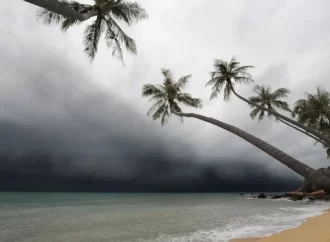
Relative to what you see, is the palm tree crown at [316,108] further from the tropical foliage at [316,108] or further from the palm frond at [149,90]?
the palm frond at [149,90]

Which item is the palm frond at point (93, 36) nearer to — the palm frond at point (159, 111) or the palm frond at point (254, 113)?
the palm frond at point (159, 111)

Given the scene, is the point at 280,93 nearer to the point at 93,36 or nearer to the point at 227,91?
the point at 227,91

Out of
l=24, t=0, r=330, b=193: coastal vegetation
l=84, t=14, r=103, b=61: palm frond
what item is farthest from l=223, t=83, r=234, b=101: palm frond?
l=84, t=14, r=103, b=61: palm frond

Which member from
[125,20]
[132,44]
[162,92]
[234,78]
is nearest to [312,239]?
[132,44]

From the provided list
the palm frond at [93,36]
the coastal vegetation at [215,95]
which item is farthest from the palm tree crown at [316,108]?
the palm frond at [93,36]

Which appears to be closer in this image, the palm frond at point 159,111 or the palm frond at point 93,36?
the palm frond at point 93,36

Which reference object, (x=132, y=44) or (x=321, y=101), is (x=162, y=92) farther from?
(x=321, y=101)

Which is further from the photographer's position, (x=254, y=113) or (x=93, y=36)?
A: (x=254, y=113)

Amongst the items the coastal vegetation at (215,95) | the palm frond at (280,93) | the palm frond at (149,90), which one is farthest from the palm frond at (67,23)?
the palm frond at (280,93)

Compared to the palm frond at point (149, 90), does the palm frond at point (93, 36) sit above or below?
below

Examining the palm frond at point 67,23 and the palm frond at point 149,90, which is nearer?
the palm frond at point 67,23

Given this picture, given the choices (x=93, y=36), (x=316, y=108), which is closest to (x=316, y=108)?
(x=316, y=108)

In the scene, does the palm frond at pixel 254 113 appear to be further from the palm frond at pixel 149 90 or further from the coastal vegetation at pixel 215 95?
the palm frond at pixel 149 90

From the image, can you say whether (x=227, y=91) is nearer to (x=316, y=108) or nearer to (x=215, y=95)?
(x=215, y=95)
